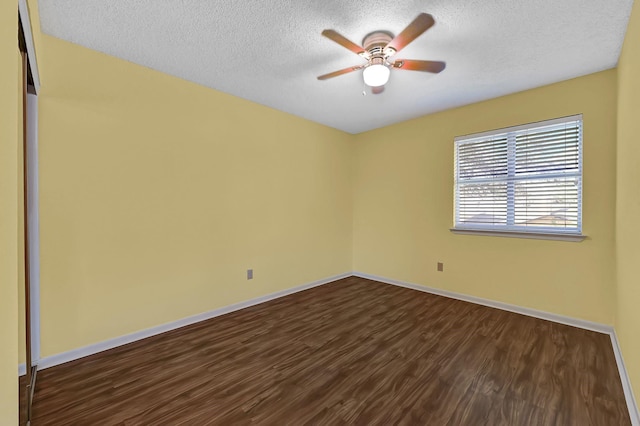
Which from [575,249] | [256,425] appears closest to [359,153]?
[575,249]

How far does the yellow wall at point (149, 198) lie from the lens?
2.12 metres

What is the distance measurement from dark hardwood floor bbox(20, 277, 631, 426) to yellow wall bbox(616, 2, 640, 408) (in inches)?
12.8

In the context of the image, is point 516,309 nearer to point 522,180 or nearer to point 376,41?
point 522,180

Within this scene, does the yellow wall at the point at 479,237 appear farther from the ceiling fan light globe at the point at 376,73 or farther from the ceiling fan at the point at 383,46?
the ceiling fan light globe at the point at 376,73

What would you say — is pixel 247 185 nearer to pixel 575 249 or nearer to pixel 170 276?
pixel 170 276

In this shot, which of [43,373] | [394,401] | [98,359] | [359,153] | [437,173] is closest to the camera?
[394,401]

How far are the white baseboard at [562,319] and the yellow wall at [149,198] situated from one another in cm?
177

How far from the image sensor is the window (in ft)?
9.27

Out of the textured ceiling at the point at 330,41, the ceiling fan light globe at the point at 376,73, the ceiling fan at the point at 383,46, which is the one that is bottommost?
the ceiling fan light globe at the point at 376,73

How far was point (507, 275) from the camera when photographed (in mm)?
3197

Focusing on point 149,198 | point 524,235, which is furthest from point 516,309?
point 149,198

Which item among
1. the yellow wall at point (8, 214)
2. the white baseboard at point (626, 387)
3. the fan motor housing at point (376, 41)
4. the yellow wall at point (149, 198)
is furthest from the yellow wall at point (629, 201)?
the yellow wall at point (149, 198)

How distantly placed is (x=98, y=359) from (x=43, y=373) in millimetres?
311

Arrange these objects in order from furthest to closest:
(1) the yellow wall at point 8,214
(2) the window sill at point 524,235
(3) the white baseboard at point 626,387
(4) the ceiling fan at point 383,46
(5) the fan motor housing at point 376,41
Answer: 1. (2) the window sill at point 524,235
2. (5) the fan motor housing at point 376,41
3. (4) the ceiling fan at point 383,46
4. (3) the white baseboard at point 626,387
5. (1) the yellow wall at point 8,214
